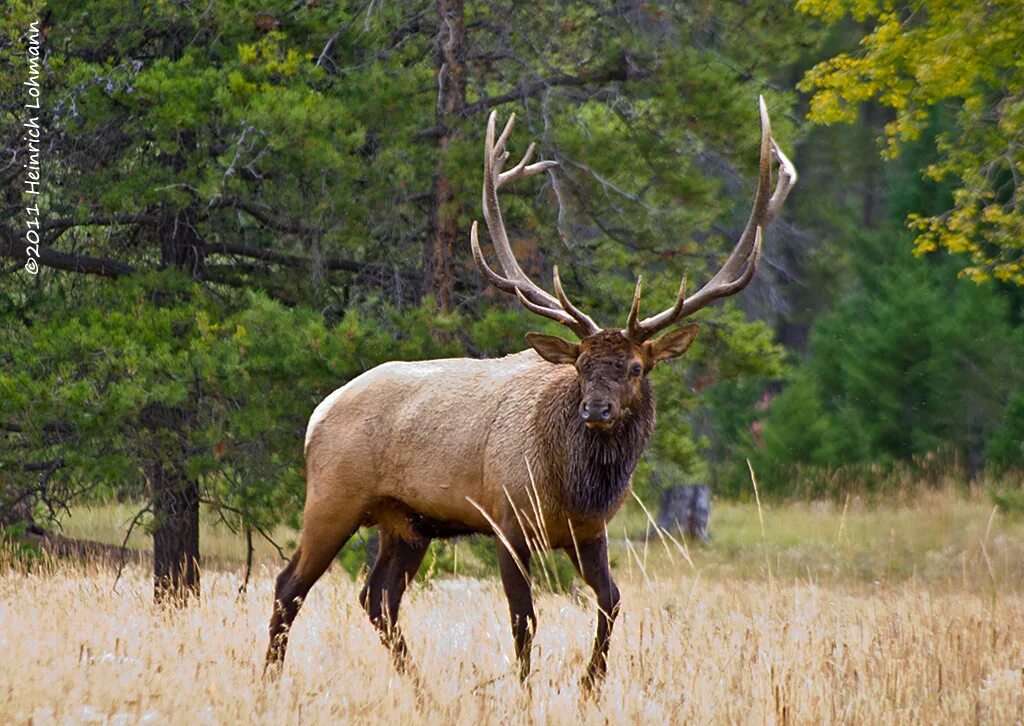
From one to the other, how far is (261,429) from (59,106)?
3007 mm

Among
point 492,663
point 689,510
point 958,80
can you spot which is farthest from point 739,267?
point 689,510

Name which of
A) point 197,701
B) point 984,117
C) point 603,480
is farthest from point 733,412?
point 197,701

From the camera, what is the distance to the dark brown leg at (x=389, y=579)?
7.46m

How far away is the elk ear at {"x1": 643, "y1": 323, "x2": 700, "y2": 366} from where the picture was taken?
6828 millimetres

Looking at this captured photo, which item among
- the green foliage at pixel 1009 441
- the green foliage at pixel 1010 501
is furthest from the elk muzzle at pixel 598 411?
the green foliage at pixel 1009 441

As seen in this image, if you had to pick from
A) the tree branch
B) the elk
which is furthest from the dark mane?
the tree branch

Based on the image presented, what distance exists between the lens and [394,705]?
5.66 m

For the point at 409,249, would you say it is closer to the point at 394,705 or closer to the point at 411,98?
the point at 411,98

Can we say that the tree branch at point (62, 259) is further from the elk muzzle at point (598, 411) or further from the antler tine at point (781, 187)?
the elk muzzle at point (598, 411)

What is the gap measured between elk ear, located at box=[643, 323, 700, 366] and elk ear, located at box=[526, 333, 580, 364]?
343mm

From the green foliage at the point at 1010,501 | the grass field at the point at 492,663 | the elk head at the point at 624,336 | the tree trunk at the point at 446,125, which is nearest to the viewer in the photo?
the grass field at the point at 492,663

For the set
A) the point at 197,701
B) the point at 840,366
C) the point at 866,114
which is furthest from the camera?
the point at 866,114

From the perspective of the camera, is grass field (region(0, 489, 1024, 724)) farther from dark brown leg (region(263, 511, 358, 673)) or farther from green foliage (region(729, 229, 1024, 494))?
green foliage (region(729, 229, 1024, 494))

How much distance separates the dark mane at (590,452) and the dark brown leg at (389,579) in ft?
3.68
